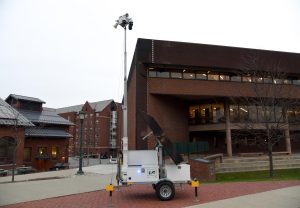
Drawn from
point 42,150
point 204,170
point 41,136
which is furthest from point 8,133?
point 204,170

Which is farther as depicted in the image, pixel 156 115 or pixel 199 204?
pixel 156 115

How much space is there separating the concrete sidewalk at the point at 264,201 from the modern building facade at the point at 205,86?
16959 millimetres

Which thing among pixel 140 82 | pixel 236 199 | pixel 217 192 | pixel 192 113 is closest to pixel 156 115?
pixel 140 82

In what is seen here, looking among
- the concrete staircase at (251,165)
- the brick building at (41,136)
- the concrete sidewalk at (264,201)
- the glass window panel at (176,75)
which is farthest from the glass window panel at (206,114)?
the concrete sidewalk at (264,201)

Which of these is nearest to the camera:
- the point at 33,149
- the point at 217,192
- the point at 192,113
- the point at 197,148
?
the point at 217,192

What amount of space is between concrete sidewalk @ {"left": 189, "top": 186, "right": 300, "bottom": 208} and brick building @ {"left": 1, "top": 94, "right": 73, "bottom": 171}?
1437 inches

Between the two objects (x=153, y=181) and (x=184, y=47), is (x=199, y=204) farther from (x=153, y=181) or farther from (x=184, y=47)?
(x=184, y=47)

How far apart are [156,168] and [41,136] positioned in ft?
122

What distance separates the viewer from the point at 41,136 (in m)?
45.3

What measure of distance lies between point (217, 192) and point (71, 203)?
654 cm

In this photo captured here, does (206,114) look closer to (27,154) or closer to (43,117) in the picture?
(27,154)

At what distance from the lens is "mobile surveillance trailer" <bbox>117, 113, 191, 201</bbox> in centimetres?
1206

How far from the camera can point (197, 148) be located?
30.3 metres

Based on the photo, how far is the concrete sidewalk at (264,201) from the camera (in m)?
10.2
